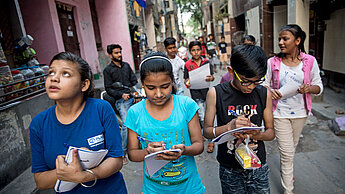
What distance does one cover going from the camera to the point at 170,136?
5.05 ft

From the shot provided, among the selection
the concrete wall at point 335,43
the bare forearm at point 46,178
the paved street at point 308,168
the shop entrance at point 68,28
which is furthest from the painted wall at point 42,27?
the concrete wall at point 335,43

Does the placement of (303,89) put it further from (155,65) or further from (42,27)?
(42,27)

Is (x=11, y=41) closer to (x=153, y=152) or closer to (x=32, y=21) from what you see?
(x=32, y=21)

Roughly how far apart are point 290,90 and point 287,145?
0.61 m

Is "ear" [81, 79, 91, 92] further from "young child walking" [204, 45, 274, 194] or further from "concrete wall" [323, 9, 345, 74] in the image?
"concrete wall" [323, 9, 345, 74]

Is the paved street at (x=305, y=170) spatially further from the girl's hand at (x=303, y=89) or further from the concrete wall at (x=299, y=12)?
the concrete wall at (x=299, y=12)

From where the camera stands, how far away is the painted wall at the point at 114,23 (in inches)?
361

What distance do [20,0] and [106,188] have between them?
20.3 feet

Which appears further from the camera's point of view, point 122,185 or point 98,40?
point 98,40

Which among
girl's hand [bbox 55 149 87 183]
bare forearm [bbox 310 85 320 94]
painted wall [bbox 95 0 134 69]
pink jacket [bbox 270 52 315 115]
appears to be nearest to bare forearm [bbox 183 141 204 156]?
girl's hand [bbox 55 149 87 183]

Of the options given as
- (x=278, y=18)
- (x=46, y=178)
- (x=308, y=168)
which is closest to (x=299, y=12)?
(x=278, y=18)

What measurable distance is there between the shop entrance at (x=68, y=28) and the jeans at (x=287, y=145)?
6.32m

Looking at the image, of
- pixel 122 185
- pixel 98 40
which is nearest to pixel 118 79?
pixel 122 185

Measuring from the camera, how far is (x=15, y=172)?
2.82 metres
